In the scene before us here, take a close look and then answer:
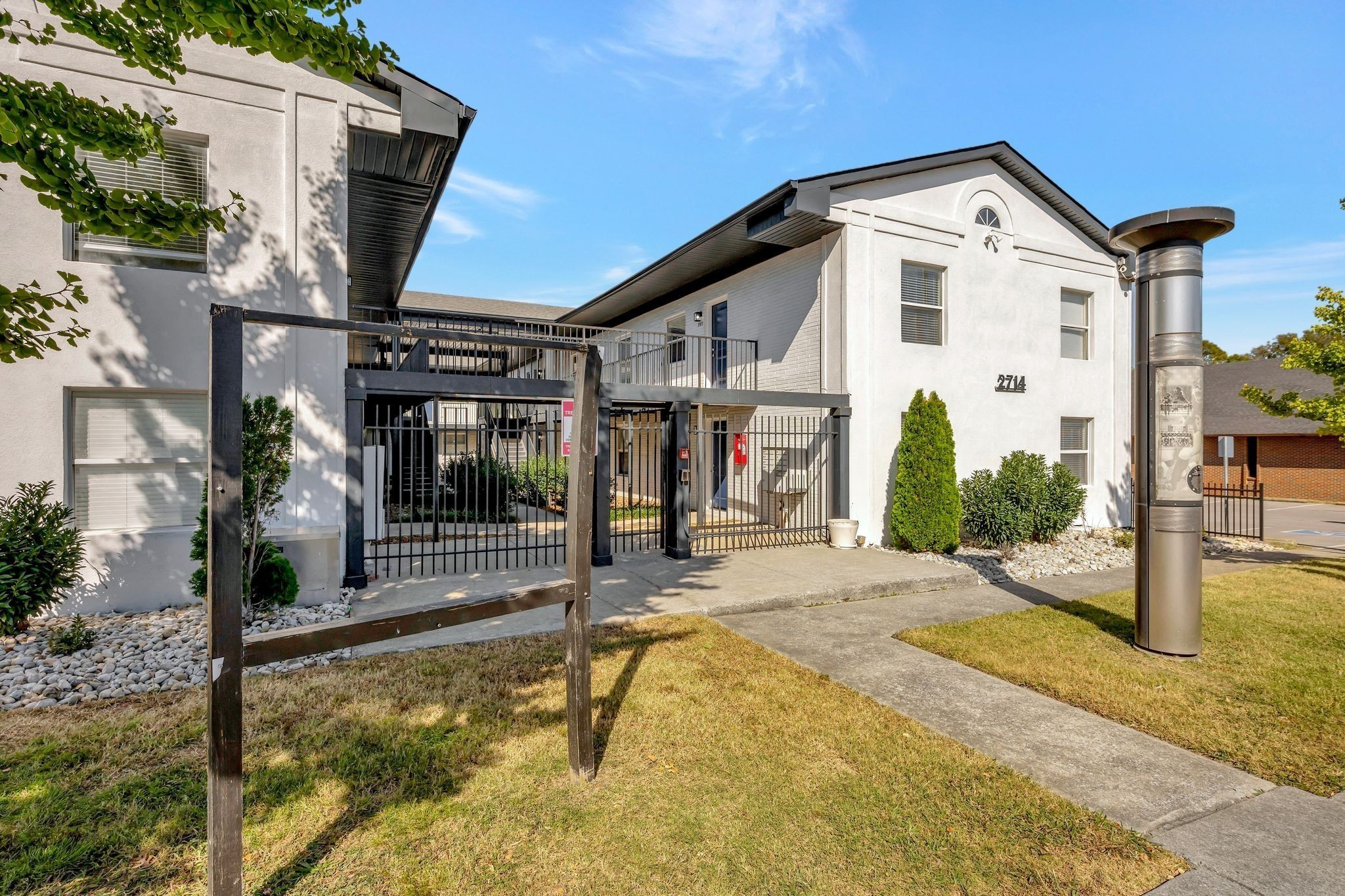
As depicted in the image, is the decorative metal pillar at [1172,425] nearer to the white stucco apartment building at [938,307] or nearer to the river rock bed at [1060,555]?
the river rock bed at [1060,555]

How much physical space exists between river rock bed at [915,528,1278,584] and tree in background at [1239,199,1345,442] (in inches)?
123

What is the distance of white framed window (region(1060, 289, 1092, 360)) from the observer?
14.0 metres

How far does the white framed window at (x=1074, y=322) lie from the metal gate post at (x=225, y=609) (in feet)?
51.0

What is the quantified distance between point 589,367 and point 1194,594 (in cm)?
579

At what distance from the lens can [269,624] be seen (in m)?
6.12

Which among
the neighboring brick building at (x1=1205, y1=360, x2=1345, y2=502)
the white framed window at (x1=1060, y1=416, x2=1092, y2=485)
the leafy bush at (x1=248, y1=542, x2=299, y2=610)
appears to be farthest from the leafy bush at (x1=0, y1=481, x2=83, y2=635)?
the neighboring brick building at (x1=1205, y1=360, x2=1345, y2=502)

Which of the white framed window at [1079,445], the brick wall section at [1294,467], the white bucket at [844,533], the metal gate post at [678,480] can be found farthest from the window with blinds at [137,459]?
the brick wall section at [1294,467]

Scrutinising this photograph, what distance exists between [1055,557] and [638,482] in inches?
434

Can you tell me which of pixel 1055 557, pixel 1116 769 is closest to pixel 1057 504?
pixel 1055 557

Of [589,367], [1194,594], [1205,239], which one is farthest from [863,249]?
[589,367]

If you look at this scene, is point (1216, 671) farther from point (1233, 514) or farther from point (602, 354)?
point (1233, 514)

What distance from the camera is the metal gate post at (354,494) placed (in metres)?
7.82

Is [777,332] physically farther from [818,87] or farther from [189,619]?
[189,619]

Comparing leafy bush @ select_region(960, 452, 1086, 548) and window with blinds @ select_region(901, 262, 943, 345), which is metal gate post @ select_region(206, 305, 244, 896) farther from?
window with blinds @ select_region(901, 262, 943, 345)
